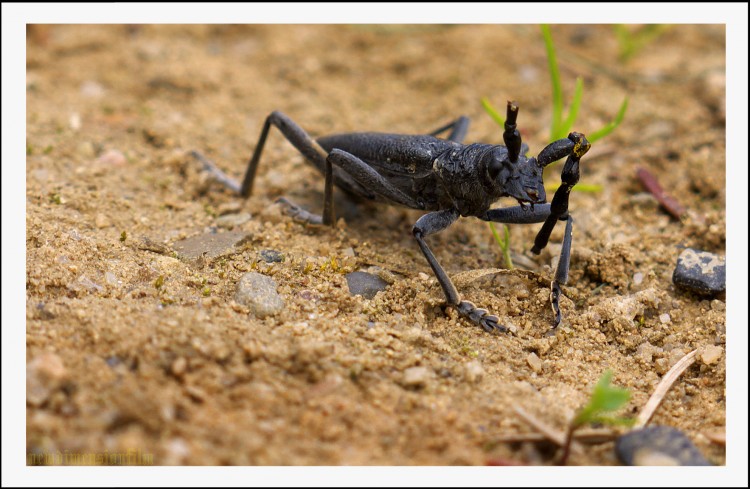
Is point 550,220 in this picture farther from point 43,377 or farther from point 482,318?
point 43,377

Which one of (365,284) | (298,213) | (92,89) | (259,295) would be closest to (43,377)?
(259,295)

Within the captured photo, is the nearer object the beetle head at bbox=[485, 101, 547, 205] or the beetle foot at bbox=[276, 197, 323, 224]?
the beetle head at bbox=[485, 101, 547, 205]

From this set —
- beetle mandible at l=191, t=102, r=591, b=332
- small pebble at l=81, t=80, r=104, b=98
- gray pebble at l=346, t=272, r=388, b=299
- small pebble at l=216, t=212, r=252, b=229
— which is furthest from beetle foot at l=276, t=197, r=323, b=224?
small pebble at l=81, t=80, r=104, b=98

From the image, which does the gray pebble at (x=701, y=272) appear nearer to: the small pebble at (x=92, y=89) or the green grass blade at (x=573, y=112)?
the green grass blade at (x=573, y=112)

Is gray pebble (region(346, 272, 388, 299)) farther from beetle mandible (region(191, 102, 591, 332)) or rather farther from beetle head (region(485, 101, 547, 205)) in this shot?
beetle head (region(485, 101, 547, 205))

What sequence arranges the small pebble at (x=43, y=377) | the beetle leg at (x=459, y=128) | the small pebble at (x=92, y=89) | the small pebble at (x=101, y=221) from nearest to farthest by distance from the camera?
the small pebble at (x=43, y=377)
the small pebble at (x=101, y=221)
the beetle leg at (x=459, y=128)
the small pebble at (x=92, y=89)

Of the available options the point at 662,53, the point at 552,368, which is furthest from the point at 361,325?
the point at 662,53

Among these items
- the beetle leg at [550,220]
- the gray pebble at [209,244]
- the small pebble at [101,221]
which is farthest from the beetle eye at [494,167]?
the small pebble at [101,221]
